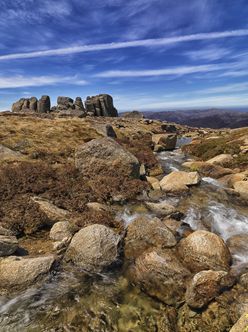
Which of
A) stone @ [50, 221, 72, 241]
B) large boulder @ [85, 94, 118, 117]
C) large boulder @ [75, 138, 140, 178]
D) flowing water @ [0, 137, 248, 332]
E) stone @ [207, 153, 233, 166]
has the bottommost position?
flowing water @ [0, 137, 248, 332]

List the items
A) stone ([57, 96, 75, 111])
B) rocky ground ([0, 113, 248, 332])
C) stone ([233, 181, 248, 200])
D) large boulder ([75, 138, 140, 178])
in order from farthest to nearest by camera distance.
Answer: stone ([57, 96, 75, 111]) < large boulder ([75, 138, 140, 178]) < stone ([233, 181, 248, 200]) < rocky ground ([0, 113, 248, 332])

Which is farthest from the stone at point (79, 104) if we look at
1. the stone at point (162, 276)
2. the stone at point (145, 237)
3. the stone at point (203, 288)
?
the stone at point (203, 288)

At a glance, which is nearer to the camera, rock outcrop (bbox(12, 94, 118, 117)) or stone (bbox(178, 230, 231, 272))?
stone (bbox(178, 230, 231, 272))

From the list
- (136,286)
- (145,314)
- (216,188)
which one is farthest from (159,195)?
(145,314)

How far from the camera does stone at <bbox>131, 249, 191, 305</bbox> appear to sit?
1031 centimetres

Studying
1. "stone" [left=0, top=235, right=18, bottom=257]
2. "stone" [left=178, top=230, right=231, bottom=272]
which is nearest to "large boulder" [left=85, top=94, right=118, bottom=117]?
"stone" [left=0, top=235, right=18, bottom=257]

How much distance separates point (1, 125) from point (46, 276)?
87.1 feet

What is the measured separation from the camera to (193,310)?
31.7ft

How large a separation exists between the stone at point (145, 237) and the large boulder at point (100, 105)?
10349 cm

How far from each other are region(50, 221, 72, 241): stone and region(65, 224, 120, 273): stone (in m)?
1.46

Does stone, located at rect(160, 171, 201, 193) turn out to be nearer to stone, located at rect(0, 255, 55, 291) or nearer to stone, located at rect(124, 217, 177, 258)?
stone, located at rect(124, 217, 177, 258)

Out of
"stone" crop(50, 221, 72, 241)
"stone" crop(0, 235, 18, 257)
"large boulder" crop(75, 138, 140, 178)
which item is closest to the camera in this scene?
"stone" crop(0, 235, 18, 257)

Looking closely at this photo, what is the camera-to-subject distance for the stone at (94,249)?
38.9ft

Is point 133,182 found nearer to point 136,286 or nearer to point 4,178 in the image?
point 4,178
